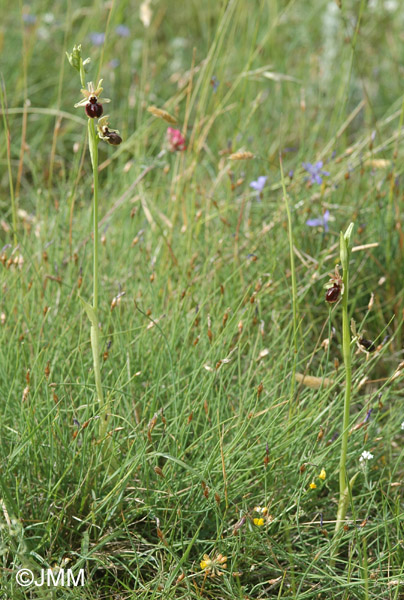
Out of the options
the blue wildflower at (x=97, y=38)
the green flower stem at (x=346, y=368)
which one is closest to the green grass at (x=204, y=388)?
the green flower stem at (x=346, y=368)

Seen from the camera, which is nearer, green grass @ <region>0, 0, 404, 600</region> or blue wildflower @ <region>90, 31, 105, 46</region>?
green grass @ <region>0, 0, 404, 600</region>

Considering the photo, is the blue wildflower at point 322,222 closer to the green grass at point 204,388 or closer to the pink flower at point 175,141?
the green grass at point 204,388

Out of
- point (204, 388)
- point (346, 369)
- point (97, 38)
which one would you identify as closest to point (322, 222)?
point (204, 388)

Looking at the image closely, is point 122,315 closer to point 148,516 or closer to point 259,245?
point 259,245

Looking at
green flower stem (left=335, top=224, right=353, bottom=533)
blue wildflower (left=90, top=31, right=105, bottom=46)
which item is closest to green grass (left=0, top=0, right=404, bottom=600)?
green flower stem (left=335, top=224, right=353, bottom=533)

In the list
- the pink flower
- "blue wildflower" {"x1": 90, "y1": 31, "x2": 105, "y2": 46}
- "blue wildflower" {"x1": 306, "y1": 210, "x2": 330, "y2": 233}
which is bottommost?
"blue wildflower" {"x1": 306, "y1": 210, "x2": 330, "y2": 233}

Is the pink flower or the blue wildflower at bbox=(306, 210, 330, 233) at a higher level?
the pink flower

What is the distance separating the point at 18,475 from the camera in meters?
1.55

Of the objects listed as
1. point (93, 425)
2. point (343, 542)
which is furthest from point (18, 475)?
point (343, 542)

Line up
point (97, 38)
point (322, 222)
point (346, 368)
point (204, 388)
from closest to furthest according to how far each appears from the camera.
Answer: point (346, 368), point (204, 388), point (322, 222), point (97, 38)

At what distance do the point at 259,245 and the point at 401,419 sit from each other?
83 cm

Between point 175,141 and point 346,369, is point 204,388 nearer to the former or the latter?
point 346,369

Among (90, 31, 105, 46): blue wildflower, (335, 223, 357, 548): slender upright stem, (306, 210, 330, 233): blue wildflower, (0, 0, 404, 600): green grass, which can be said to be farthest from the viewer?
(90, 31, 105, 46): blue wildflower

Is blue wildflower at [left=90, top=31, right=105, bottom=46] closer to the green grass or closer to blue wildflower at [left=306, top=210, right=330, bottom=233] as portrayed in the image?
the green grass
